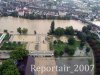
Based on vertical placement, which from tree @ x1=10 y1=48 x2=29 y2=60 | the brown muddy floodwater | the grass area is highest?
tree @ x1=10 y1=48 x2=29 y2=60

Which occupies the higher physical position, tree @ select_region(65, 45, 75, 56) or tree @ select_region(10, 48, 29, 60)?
tree @ select_region(10, 48, 29, 60)

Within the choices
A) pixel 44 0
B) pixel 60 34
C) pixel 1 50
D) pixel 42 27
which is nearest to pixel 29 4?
pixel 44 0

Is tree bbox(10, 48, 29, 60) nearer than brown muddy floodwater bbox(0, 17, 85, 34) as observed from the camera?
Yes

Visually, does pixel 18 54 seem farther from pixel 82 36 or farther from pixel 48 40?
pixel 82 36

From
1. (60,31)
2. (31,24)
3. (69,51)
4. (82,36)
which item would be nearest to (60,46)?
(69,51)

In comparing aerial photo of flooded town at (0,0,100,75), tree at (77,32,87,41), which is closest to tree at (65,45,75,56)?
aerial photo of flooded town at (0,0,100,75)

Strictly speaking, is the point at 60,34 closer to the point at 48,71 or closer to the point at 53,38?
the point at 53,38

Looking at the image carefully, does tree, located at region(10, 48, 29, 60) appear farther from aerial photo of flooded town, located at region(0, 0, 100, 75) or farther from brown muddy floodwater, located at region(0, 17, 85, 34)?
brown muddy floodwater, located at region(0, 17, 85, 34)

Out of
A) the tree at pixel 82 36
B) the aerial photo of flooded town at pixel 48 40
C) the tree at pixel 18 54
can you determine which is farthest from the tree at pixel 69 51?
the tree at pixel 18 54

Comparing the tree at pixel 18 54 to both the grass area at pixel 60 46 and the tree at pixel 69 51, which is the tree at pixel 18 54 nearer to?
the grass area at pixel 60 46
